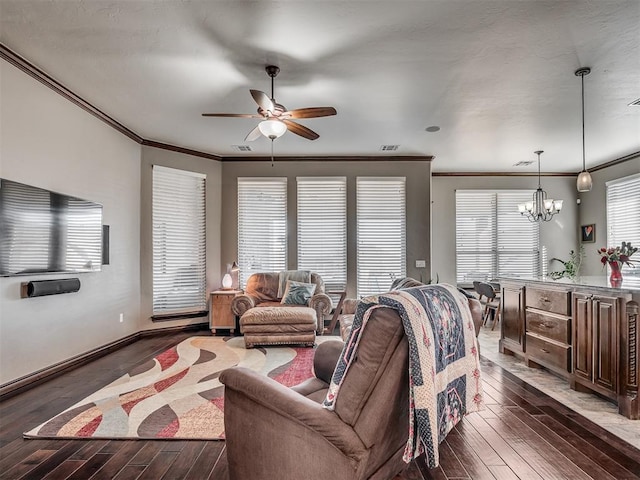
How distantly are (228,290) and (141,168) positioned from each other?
230 cm

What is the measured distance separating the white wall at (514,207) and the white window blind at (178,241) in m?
4.70

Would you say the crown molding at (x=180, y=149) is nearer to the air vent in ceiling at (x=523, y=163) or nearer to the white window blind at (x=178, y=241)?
the white window blind at (x=178, y=241)

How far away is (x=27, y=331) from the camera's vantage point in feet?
10.4

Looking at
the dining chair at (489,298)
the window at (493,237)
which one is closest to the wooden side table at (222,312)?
the dining chair at (489,298)

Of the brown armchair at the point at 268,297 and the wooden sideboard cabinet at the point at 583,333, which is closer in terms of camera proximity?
the wooden sideboard cabinet at the point at 583,333

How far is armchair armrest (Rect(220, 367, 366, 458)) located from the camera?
4.42ft

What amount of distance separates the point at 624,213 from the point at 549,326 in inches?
170

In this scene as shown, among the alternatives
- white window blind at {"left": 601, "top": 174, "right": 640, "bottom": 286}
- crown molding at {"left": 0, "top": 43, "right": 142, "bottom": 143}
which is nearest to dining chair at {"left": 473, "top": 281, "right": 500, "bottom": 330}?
white window blind at {"left": 601, "top": 174, "right": 640, "bottom": 286}

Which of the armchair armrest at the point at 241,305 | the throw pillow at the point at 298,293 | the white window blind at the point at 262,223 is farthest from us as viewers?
the white window blind at the point at 262,223

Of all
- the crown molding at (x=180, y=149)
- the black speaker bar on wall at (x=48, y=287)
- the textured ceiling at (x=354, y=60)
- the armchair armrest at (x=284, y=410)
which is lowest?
the armchair armrest at (x=284, y=410)

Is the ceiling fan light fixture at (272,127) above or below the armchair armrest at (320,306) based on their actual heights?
above

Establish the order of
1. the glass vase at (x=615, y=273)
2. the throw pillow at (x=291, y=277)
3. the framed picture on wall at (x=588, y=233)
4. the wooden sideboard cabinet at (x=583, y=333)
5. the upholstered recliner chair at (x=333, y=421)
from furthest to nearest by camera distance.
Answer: the framed picture on wall at (x=588, y=233), the throw pillow at (x=291, y=277), the glass vase at (x=615, y=273), the wooden sideboard cabinet at (x=583, y=333), the upholstered recliner chair at (x=333, y=421)

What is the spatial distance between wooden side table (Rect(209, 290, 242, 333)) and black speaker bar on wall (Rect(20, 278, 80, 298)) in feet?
6.49

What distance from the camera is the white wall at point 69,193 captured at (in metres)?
3.04
